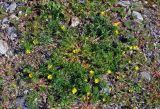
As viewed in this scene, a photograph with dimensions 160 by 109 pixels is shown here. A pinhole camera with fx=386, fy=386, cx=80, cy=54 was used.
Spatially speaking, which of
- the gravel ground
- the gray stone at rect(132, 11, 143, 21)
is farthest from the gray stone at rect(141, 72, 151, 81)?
the gray stone at rect(132, 11, 143, 21)

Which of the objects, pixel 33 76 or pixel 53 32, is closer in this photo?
pixel 33 76

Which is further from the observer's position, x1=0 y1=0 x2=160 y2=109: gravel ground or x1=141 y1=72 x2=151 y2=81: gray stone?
x1=141 y1=72 x2=151 y2=81: gray stone

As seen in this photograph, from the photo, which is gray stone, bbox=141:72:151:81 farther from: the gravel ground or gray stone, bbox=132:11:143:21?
gray stone, bbox=132:11:143:21

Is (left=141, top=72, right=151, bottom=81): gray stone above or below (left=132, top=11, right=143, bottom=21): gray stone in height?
below

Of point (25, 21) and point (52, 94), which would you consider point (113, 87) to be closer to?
point (52, 94)

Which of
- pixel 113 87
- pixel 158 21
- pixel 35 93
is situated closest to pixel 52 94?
pixel 35 93

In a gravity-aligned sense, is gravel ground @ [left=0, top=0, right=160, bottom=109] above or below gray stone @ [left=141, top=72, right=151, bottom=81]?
above

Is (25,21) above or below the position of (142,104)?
above

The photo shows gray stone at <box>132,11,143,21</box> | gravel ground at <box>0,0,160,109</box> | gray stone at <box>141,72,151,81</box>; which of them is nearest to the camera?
gravel ground at <box>0,0,160,109</box>

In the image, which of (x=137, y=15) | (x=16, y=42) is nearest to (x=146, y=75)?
(x=137, y=15)

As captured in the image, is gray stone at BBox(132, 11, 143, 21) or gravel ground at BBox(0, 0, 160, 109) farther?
gray stone at BBox(132, 11, 143, 21)

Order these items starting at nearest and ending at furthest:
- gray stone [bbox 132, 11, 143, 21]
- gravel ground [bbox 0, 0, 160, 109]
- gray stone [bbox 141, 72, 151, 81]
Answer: gravel ground [bbox 0, 0, 160, 109]
gray stone [bbox 141, 72, 151, 81]
gray stone [bbox 132, 11, 143, 21]
